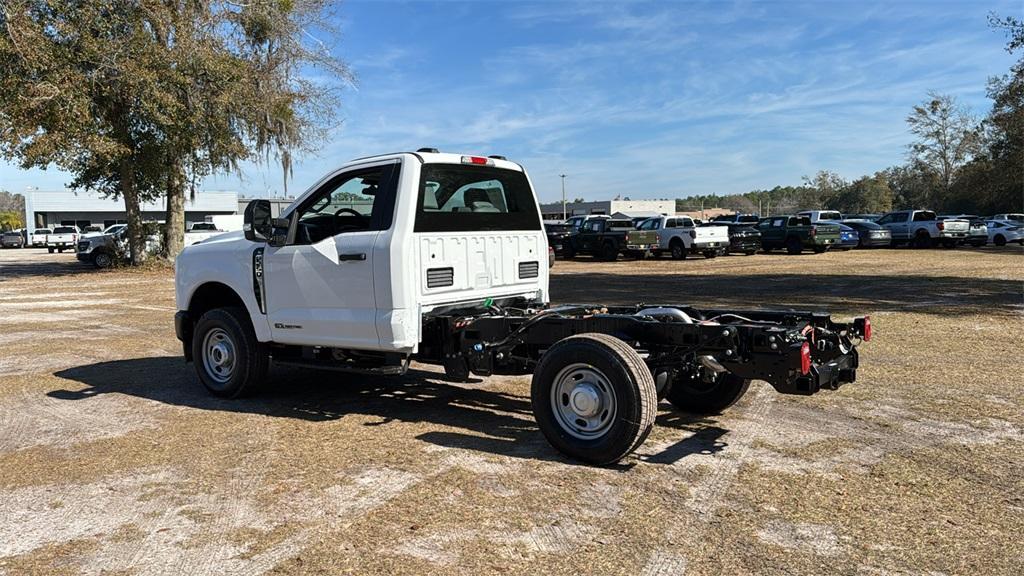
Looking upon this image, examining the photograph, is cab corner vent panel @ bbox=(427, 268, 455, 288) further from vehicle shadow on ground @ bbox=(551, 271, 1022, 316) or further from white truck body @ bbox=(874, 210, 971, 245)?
white truck body @ bbox=(874, 210, 971, 245)

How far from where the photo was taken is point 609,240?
1217 inches

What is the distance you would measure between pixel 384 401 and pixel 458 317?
1.48 metres

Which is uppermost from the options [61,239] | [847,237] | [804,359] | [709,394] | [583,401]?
[61,239]

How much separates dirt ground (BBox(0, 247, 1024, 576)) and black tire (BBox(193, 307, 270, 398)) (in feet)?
0.57

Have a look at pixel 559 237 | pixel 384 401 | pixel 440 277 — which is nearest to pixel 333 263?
pixel 440 277

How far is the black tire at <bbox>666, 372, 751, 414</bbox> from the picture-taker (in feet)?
20.5

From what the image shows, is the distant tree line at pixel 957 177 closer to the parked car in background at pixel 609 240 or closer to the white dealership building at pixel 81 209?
the parked car in background at pixel 609 240

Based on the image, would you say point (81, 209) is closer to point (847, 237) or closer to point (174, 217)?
point (174, 217)

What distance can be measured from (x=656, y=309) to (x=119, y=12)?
23.1 m

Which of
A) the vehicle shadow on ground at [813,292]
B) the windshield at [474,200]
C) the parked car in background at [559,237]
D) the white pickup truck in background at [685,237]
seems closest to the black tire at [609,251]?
the white pickup truck in background at [685,237]

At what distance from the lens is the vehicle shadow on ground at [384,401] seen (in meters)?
5.77

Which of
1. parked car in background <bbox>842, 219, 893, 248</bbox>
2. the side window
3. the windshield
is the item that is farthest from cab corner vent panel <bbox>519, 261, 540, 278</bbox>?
parked car in background <bbox>842, 219, 893, 248</bbox>

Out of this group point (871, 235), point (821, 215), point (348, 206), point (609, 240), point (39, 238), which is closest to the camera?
point (348, 206)

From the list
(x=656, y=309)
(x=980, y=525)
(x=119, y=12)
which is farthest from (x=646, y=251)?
(x=980, y=525)
